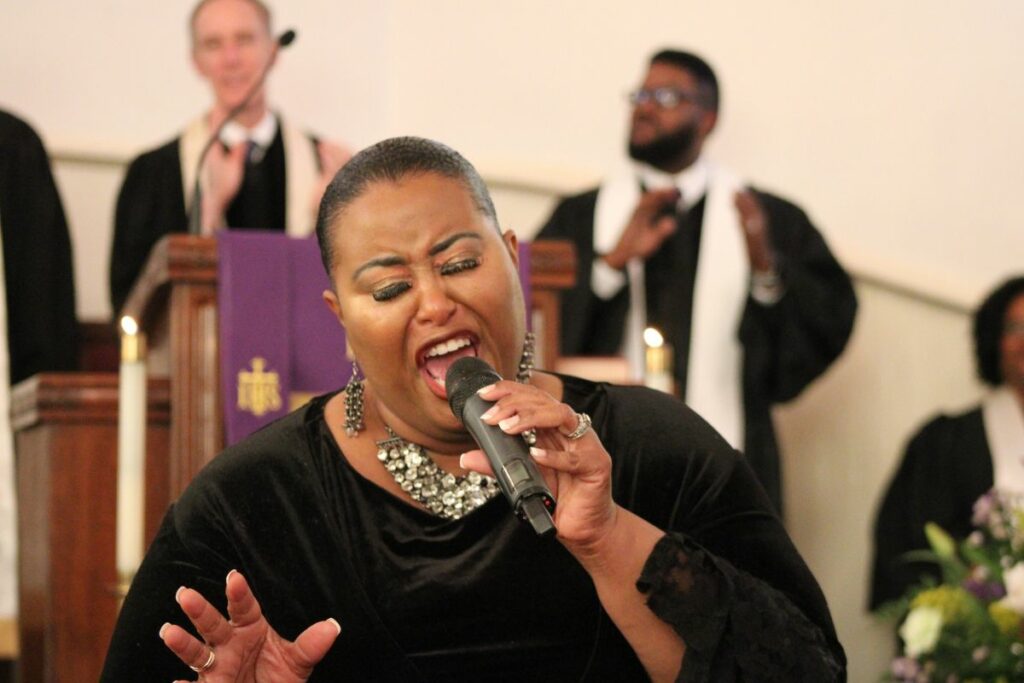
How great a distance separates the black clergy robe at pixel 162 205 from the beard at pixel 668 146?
1.30m

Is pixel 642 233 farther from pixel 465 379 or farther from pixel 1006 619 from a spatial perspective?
pixel 465 379

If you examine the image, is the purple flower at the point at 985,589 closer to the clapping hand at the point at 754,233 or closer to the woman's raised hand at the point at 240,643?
the woman's raised hand at the point at 240,643

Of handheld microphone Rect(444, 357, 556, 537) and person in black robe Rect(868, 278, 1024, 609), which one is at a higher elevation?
handheld microphone Rect(444, 357, 556, 537)

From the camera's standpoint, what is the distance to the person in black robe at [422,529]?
243cm

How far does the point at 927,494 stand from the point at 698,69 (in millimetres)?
1926

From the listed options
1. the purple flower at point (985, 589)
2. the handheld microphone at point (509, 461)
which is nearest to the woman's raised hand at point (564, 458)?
the handheld microphone at point (509, 461)

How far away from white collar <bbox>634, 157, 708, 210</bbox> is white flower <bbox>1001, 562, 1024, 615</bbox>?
3022 millimetres

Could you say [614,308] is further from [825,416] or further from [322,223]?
[322,223]

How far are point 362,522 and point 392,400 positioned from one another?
0.67ft

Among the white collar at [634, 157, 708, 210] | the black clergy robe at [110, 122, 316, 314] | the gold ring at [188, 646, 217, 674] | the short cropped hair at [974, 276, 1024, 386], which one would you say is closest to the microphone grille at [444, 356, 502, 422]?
the gold ring at [188, 646, 217, 674]

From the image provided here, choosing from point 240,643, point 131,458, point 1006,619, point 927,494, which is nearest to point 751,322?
point 927,494

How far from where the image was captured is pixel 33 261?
18.4 feet

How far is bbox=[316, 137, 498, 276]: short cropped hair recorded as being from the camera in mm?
2539

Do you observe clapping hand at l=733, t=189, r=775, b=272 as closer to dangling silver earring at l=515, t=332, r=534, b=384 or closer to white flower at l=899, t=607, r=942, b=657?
white flower at l=899, t=607, r=942, b=657
